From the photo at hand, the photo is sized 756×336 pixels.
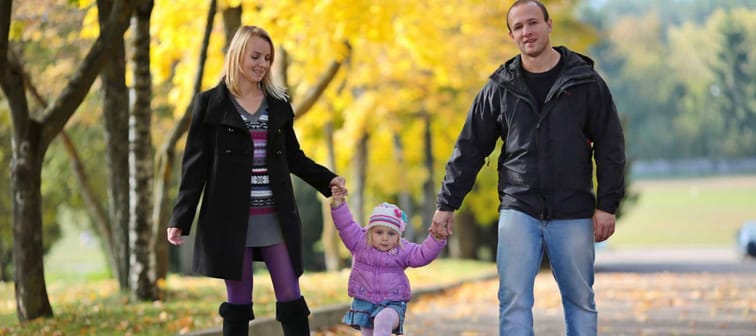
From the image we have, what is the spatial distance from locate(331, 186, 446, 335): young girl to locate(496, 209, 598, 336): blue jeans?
559 mm

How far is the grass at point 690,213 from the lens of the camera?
7812 cm

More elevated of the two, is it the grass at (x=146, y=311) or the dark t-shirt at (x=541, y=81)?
the dark t-shirt at (x=541, y=81)

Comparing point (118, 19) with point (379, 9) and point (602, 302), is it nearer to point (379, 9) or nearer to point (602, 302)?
point (379, 9)

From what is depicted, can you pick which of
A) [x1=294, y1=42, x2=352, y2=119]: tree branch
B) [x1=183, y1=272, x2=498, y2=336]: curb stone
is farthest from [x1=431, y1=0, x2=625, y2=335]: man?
[x1=294, y1=42, x2=352, y2=119]: tree branch

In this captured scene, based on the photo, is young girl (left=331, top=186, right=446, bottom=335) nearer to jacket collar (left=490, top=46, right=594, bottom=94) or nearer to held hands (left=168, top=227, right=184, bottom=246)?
held hands (left=168, top=227, right=184, bottom=246)

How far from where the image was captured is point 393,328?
20.4 feet

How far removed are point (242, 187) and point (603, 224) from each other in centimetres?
177

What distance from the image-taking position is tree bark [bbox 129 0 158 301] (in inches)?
454

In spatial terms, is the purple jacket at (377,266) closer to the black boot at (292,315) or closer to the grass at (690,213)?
the black boot at (292,315)

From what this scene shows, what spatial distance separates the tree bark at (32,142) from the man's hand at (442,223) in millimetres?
4653

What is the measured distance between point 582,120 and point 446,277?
638 inches

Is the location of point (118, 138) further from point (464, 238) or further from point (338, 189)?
point (464, 238)

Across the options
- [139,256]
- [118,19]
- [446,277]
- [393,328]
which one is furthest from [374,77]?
[393,328]

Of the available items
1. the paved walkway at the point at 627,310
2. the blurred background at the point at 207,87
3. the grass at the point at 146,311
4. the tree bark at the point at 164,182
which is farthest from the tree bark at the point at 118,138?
A: the paved walkway at the point at 627,310
